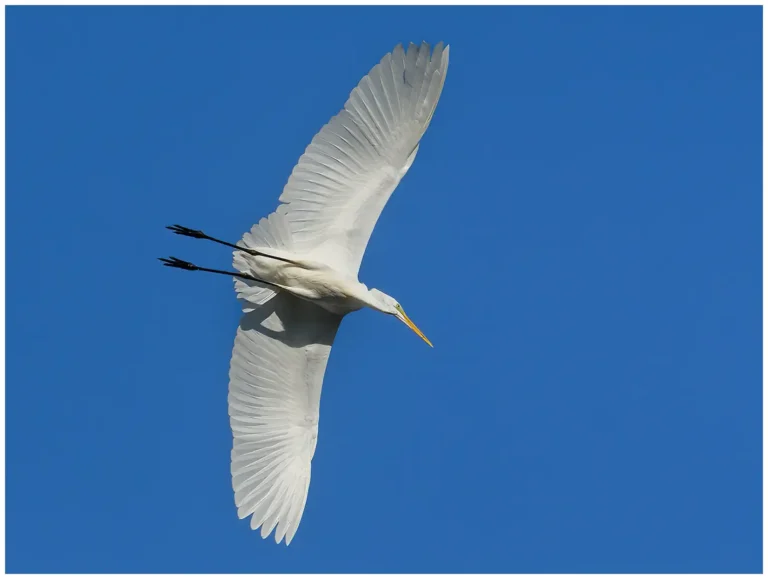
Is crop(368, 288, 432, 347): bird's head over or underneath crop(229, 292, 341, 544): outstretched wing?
over

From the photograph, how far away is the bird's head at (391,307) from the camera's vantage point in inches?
467

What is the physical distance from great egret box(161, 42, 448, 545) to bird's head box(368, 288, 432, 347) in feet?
0.04

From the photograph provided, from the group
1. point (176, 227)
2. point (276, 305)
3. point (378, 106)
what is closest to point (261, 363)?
point (276, 305)

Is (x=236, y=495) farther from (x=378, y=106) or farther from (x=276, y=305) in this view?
(x=378, y=106)

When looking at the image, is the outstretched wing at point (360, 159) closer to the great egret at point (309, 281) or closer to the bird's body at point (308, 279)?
the great egret at point (309, 281)

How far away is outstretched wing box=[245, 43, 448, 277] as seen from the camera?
11.7 m

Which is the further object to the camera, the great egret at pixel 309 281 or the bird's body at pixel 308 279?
the great egret at pixel 309 281

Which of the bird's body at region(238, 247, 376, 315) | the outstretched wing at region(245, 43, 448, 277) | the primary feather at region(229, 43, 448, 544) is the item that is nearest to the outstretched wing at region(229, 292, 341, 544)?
the primary feather at region(229, 43, 448, 544)

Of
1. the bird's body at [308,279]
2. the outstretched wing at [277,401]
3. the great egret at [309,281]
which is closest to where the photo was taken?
the bird's body at [308,279]

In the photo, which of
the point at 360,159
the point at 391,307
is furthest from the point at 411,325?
the point at 360,159

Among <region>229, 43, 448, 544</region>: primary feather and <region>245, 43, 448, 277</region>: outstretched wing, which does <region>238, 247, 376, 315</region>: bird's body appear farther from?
<region>245, 43, 448, 277</region>: outstretched wing

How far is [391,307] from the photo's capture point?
1195 centimetres

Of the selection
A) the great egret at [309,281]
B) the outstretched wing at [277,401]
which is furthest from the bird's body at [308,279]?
the outstretched wing at [277,401]

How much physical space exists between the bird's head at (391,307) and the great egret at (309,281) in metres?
0.01
